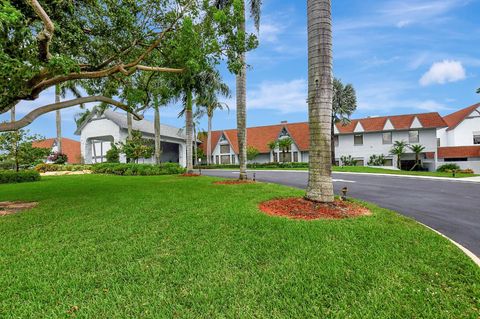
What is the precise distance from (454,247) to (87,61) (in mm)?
13905

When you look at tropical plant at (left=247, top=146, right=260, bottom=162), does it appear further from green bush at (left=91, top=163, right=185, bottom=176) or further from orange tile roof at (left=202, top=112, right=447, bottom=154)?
green bush at (left=91, top=163, right=185, bottom=176)

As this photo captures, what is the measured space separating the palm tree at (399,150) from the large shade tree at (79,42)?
34.7 meters

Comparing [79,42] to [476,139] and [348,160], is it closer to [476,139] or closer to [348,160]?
[348,160]

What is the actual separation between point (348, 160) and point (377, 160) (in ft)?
13.0

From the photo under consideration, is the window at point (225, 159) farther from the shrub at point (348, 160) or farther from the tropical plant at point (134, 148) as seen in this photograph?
the shrub at point (348, 160)

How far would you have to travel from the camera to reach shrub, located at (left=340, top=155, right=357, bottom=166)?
3938 centimetres

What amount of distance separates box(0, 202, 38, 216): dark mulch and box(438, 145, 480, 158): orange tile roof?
47594 millimetres

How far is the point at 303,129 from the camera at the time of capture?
42.7 m

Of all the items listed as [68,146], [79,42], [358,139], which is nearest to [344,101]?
[358,139]

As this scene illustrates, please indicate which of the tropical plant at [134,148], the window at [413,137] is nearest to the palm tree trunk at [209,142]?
the tropical plant at [134,148]

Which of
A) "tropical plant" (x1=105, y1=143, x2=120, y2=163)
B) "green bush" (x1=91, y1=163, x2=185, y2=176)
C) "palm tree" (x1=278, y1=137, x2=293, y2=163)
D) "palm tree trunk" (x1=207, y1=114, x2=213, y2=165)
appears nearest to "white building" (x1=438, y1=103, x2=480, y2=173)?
"palm tree" (x1=278, y1=137, x2=293, y2=163)

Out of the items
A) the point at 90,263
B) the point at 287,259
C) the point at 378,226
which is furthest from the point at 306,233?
the point at 90,263

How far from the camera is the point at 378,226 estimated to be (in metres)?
6.18

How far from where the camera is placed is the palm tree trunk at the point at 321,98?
7453 millimetres
